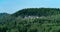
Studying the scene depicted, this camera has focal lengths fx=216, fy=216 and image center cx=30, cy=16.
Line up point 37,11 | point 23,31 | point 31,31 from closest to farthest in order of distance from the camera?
1. point 31,31
2. point 23,31
3. point 37,11

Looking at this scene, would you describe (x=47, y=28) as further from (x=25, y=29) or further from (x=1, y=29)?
(x=1, y=29)

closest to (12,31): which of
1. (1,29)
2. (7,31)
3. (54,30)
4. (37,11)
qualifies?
(7,31)

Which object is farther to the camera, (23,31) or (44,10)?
(44,10)

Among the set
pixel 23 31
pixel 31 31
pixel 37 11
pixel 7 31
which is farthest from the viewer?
pixel 37 11

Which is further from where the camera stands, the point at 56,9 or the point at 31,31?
the point at 56,9

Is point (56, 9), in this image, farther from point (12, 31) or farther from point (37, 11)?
point (12, 31)

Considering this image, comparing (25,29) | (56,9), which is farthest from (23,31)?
(56,9)

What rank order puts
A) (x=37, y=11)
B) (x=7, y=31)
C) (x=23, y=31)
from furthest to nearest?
(x=37, y=11), (x=7, y=31), (x=23, y=31)

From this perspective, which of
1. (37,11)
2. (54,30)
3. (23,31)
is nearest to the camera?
(54,30)

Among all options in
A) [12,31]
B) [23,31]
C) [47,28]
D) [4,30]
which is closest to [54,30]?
[47,28]
